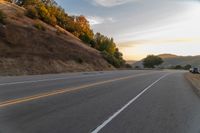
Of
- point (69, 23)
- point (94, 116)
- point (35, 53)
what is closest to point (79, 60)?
point (35, 53)

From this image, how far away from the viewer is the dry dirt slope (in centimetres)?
5003

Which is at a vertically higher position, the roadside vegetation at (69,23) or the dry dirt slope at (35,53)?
the roadside vegetation at (69,23)

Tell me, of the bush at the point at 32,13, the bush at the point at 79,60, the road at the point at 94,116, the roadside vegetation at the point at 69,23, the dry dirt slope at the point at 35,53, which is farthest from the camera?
the roadside vegetation at the point at 69,23

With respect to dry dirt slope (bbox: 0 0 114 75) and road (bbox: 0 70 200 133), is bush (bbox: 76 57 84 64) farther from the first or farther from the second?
road (bbox: 0 70 200 133)

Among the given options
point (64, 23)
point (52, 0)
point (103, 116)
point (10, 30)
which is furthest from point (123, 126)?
point (52, 0)

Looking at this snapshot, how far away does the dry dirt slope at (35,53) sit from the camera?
50.0m

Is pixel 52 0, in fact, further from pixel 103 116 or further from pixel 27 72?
pixel 103 116

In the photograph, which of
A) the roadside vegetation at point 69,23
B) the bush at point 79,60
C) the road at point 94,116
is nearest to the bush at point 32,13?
the roadside vegetation at point 69,23

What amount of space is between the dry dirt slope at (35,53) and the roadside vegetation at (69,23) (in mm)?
5493

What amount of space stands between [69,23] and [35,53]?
5965 centimetres

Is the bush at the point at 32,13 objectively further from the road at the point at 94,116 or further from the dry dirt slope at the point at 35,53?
the road at the point at 94,116

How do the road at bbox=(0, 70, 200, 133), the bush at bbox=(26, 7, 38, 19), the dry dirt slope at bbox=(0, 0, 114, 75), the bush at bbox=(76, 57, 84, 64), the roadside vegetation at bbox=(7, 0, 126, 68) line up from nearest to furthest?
the road at bbox=(0, 70, 200, 133) < the dry dirt slope at bbox=(0, 0, 114, 75) < the bush at bbox=(76, 57, 84, 64) < the bush at bbox=(26, 7, 38, 19) < the roadside vegetation at bbox=(7, 0, 126, 68)

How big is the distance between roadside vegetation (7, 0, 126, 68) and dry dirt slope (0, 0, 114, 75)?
216 inches

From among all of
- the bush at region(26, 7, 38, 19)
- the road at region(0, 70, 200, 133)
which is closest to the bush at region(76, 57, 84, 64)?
the bush at region(26, 7, 38, 19)
